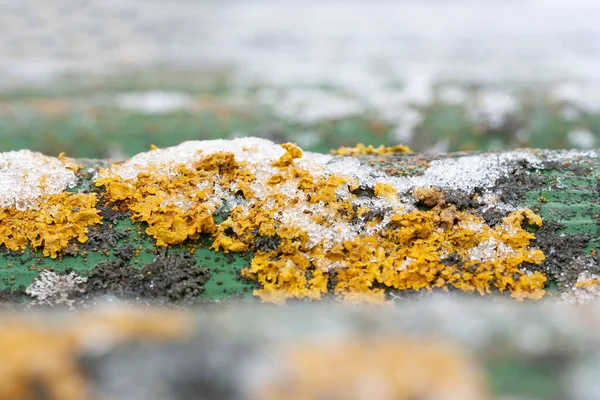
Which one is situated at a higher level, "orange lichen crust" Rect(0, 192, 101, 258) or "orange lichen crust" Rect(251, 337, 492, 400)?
"orange lichen crust" Rect(251, 337, 492, 400)

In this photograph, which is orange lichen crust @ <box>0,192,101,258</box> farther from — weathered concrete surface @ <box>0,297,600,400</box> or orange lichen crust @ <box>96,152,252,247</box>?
weathered concrete surface @ <box>0,297,600,400</box>

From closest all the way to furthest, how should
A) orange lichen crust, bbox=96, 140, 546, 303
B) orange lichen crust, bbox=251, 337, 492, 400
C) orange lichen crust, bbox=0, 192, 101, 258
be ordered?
orange lichen crust, bbox=251, 337, 492, 400 → orange lichen crust, bbox=96, 140, 546, 303 → orange lichen crust, bbox=0, 192, 101, 258

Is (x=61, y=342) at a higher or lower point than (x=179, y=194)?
higher

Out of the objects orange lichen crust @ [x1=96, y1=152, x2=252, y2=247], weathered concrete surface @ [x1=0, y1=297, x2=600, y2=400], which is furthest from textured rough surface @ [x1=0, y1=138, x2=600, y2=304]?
weathered concrete surface @ [x1=0, y1=297, x2=600, y2=400]

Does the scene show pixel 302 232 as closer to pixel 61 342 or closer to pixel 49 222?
pixel 49 222

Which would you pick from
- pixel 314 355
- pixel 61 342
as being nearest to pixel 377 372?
pixel 314 355

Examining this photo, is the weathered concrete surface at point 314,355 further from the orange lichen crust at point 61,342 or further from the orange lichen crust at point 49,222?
the orange lichen crust at point 49,222

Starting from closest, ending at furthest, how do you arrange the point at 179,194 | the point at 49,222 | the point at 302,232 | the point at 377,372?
the point at 377,372 → the point at 302,232 → the point at 49,222 → the point at 179,194
